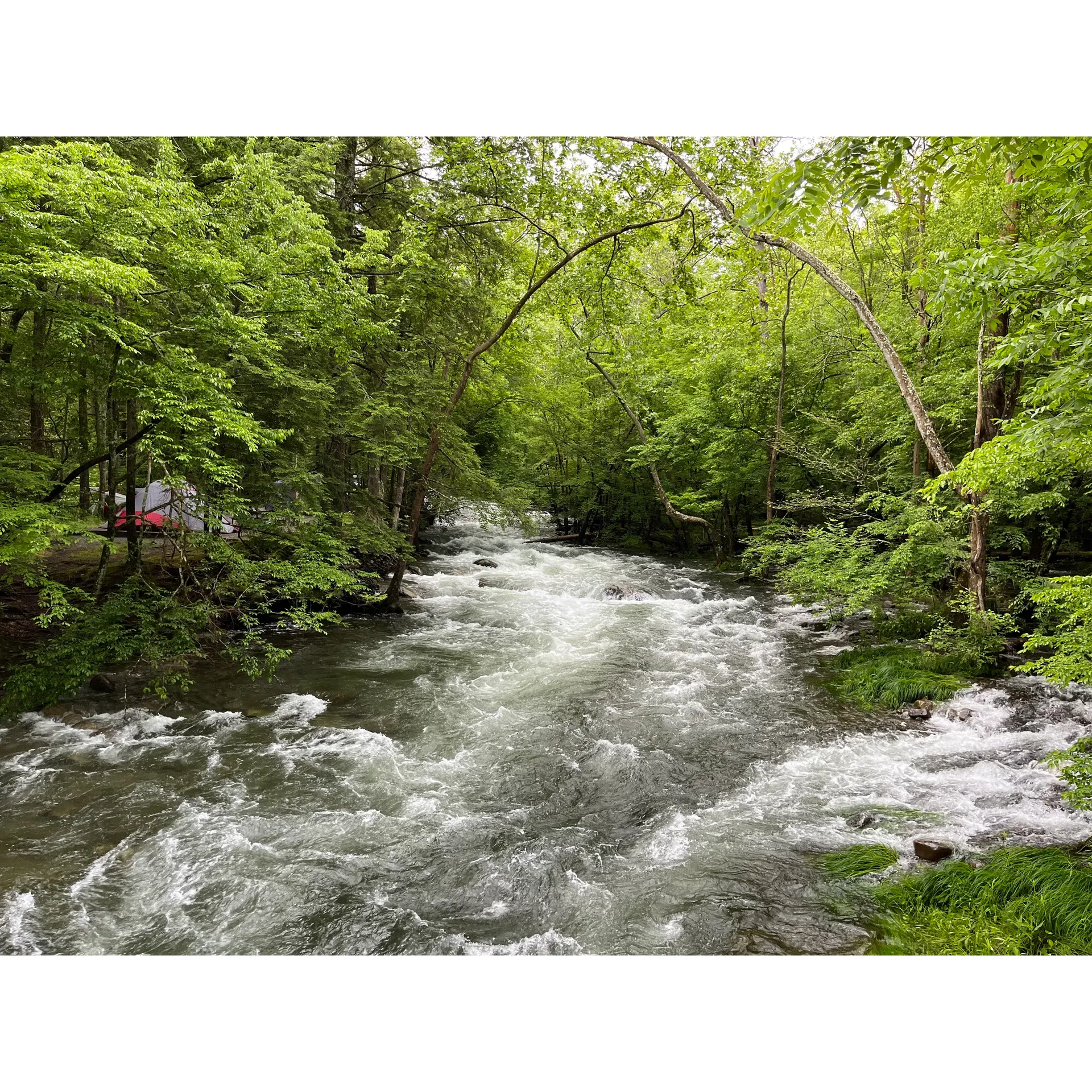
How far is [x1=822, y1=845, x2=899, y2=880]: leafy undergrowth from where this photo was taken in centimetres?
351

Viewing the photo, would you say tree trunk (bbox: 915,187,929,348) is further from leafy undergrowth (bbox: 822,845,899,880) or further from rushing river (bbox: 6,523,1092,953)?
leafy undergrowth (bbox: 822,845,899,880)

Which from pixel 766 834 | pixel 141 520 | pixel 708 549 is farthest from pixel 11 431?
pixel 708 549

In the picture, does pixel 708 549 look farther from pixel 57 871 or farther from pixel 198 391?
pixel 57 871

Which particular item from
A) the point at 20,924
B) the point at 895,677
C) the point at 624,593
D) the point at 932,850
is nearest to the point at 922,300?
the point at 895,677

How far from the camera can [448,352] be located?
374 inches

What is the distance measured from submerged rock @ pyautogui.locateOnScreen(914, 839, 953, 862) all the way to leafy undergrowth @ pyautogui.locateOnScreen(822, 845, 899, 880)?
13cm

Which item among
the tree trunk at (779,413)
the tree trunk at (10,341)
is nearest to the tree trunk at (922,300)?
the tree trunk at (779,413)

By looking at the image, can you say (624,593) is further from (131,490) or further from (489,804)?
(131,490)

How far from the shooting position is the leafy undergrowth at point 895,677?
19.8 ft

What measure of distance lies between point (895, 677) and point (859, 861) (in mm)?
3369

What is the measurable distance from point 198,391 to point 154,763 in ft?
10.2

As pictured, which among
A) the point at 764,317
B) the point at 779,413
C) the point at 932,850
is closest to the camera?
the point at 932,850

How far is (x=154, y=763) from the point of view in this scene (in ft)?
15.8

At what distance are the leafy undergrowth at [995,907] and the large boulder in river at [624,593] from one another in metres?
7.83
